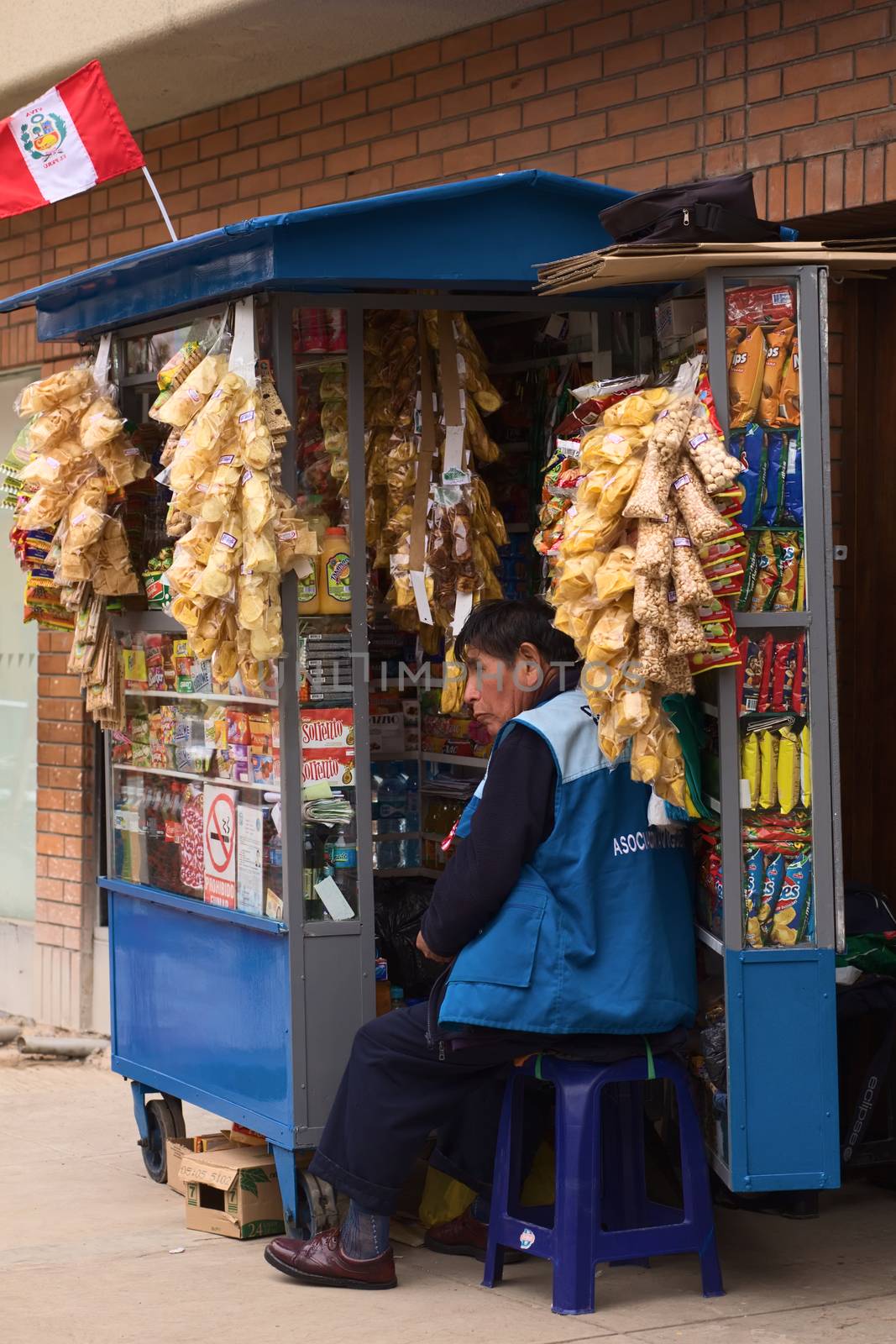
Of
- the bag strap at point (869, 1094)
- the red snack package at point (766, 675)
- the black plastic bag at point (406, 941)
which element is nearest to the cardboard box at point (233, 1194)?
the black plastic bag at point (406, 941)

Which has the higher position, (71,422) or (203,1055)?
(71,422)

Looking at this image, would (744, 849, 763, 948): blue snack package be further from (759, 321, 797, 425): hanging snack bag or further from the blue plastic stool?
(759, 321, 797, 425): hanging snack bag

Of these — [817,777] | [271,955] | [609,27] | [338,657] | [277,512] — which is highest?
[609,27]

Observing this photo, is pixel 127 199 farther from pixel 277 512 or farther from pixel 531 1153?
pixel 531 1153

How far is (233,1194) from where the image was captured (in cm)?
488

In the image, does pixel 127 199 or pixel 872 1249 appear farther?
pixel 127 199

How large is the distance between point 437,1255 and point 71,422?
2.59 metres

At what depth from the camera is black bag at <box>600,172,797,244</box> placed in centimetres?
414

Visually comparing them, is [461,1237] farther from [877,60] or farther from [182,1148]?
[877,60]

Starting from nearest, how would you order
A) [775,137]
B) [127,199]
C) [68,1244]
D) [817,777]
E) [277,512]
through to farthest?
[817,777]
[277,512]
[68,1244]
[775,137]
[127,199]

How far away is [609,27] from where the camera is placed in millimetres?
5824

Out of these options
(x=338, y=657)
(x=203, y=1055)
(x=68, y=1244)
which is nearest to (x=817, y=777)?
(x=338, y=657)

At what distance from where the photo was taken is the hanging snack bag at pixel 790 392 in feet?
13.3

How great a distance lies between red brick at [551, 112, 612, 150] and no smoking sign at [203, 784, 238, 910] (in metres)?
2.48
